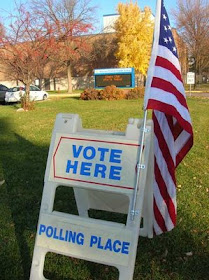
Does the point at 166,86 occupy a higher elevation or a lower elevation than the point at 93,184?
higher

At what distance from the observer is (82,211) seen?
10.2 feet

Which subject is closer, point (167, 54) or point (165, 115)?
point (167, 54)

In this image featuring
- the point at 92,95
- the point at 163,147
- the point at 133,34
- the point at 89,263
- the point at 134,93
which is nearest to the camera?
the point at 163,147

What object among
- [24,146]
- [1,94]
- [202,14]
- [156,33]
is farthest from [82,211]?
[202,14]

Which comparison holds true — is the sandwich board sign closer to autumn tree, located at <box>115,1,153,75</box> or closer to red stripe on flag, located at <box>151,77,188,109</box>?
red stripe on flag, located at <box>151,77,188,109</box>

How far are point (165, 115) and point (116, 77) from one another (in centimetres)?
2304

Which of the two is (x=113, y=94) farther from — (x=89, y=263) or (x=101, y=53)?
(x=101, y=53)

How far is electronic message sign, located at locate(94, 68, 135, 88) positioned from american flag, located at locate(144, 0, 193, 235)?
888 inches

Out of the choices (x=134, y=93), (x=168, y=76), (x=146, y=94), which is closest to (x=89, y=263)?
(x=146, y=94)

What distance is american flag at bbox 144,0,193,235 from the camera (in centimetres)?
229

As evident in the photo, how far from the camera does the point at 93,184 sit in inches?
89.4

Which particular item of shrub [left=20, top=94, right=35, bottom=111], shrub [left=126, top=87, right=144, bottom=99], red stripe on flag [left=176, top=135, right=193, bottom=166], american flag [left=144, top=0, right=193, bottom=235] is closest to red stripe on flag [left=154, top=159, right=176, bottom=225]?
american flag [left=144, top=0, right=193, bottom=235]

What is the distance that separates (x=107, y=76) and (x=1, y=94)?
818 cm

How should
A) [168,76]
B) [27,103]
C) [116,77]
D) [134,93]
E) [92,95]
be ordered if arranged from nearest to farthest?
1. [168,76]
2. [27,103]
3. [134,93]
4. [92,95]
5. [116,77]
